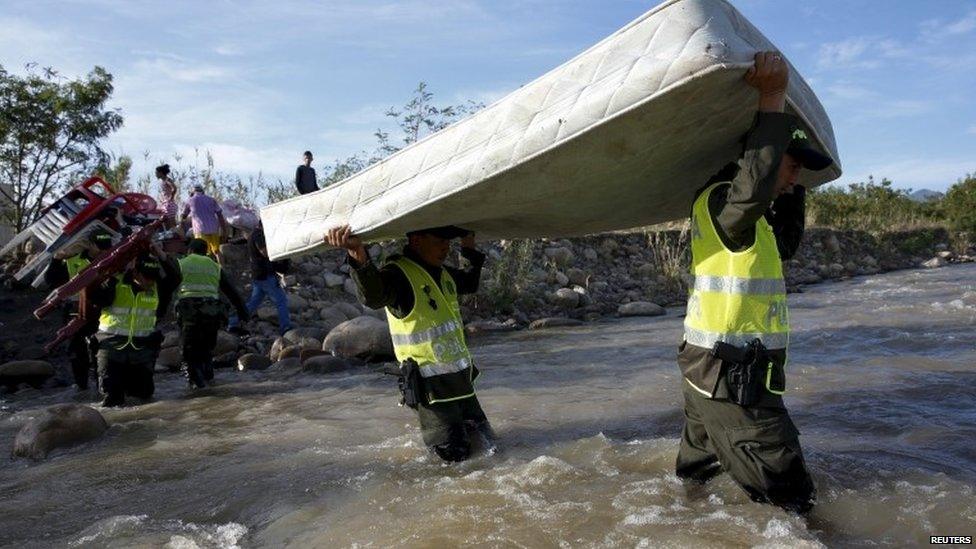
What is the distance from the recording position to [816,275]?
17656 mm

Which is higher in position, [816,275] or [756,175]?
[756,175]

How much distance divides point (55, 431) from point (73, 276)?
2611mm

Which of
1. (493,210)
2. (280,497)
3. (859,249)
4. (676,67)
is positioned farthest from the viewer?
(859,249)

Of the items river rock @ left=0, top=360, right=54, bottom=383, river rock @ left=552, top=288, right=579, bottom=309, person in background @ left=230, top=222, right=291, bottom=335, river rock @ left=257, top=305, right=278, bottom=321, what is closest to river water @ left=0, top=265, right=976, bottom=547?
river rock @ left=0, top=360, right=54, bottom=383

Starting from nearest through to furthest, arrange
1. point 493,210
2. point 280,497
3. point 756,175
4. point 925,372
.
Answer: point 756,175
point 493,210
point 280,497
point 925,372

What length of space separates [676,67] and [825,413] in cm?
359

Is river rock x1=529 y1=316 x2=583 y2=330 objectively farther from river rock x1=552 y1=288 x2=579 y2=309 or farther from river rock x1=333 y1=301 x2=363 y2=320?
river rock x1=333 y1=301 x2=363 y2=320

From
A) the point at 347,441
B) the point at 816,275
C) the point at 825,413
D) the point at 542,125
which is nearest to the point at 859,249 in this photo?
the point at 816,275

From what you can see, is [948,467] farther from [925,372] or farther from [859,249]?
[859,249]

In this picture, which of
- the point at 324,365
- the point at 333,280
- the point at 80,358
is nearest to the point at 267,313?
the point at 333,280

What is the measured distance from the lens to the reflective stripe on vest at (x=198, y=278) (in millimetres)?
8023

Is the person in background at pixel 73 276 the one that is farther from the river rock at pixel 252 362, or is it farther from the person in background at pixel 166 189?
the person in background at pixel 166 189

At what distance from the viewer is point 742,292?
3018mm

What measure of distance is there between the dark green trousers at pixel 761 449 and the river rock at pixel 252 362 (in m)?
7.59
